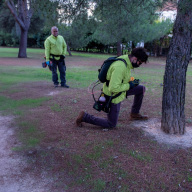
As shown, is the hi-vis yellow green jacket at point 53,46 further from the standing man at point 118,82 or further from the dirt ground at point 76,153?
the standing man at point 118,82

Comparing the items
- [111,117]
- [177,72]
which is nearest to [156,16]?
[177,72]

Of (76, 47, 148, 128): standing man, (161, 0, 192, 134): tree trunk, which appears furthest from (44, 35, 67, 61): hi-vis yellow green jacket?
(161, 0, 192, 134): tree trunk

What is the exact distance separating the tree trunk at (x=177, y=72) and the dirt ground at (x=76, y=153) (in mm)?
273

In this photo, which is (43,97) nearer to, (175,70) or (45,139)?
(45,139)

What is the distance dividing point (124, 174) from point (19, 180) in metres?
1.34

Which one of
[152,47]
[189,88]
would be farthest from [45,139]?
[152,47]

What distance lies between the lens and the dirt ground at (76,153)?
2.74 metres

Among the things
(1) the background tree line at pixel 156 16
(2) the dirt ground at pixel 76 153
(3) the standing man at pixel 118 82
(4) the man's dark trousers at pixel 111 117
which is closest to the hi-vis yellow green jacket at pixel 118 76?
(3) the standing man at pixel 118 82

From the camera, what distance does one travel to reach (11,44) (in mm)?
52688

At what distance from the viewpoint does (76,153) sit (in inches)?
134

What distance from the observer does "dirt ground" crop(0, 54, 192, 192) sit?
2738mm

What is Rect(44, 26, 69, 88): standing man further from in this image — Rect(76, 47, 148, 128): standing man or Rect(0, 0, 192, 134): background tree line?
Rect(76, 47, 148, 128): standing man

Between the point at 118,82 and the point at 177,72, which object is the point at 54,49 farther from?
the point at 177,72

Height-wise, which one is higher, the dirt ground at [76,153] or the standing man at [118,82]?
the standing man at [118,82]
